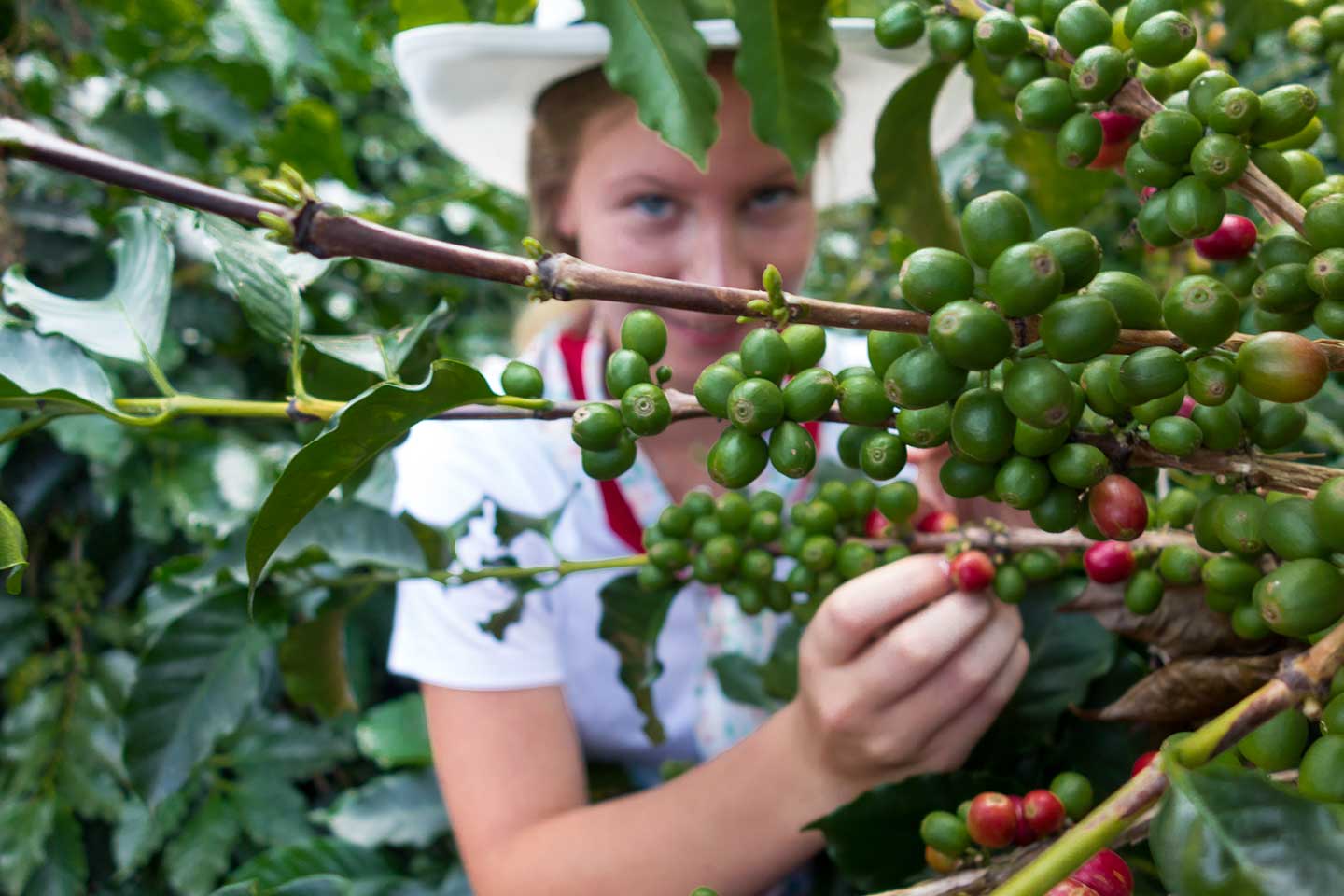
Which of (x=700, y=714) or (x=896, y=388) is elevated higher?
(x=896, y=388)

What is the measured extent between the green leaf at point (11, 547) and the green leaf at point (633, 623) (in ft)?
1.32

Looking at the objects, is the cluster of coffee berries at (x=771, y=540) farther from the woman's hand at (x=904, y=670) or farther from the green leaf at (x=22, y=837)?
the green leaf at (x=22, y=837)

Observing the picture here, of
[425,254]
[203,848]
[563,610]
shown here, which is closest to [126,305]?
[425,254]

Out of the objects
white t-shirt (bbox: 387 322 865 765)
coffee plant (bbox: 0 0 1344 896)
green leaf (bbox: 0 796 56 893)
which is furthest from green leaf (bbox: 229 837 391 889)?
green leaf (bbox: 0 796 56 893)

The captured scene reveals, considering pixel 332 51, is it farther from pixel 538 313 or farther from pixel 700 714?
pixel 700 714

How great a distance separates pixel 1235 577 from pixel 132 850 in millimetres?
1489

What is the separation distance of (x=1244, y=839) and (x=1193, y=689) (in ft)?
0.71

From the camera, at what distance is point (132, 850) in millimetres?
1375

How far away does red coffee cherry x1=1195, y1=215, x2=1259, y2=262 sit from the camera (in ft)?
1.49

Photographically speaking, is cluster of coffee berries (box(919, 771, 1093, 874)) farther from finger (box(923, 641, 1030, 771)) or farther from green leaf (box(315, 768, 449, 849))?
green leaf (box(315, 768, 449, 849))

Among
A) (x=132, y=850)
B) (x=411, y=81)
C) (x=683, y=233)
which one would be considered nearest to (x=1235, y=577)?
(x=683, y=233)

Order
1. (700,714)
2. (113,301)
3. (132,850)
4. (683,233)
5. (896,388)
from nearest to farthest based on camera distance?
1. (896,388)
2. (113,301)
3. (683,233)
4. (700,714)
5. (132,850)

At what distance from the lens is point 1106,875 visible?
1.29ft

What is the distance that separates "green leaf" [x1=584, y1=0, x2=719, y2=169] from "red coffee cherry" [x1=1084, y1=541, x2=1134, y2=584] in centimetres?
36
